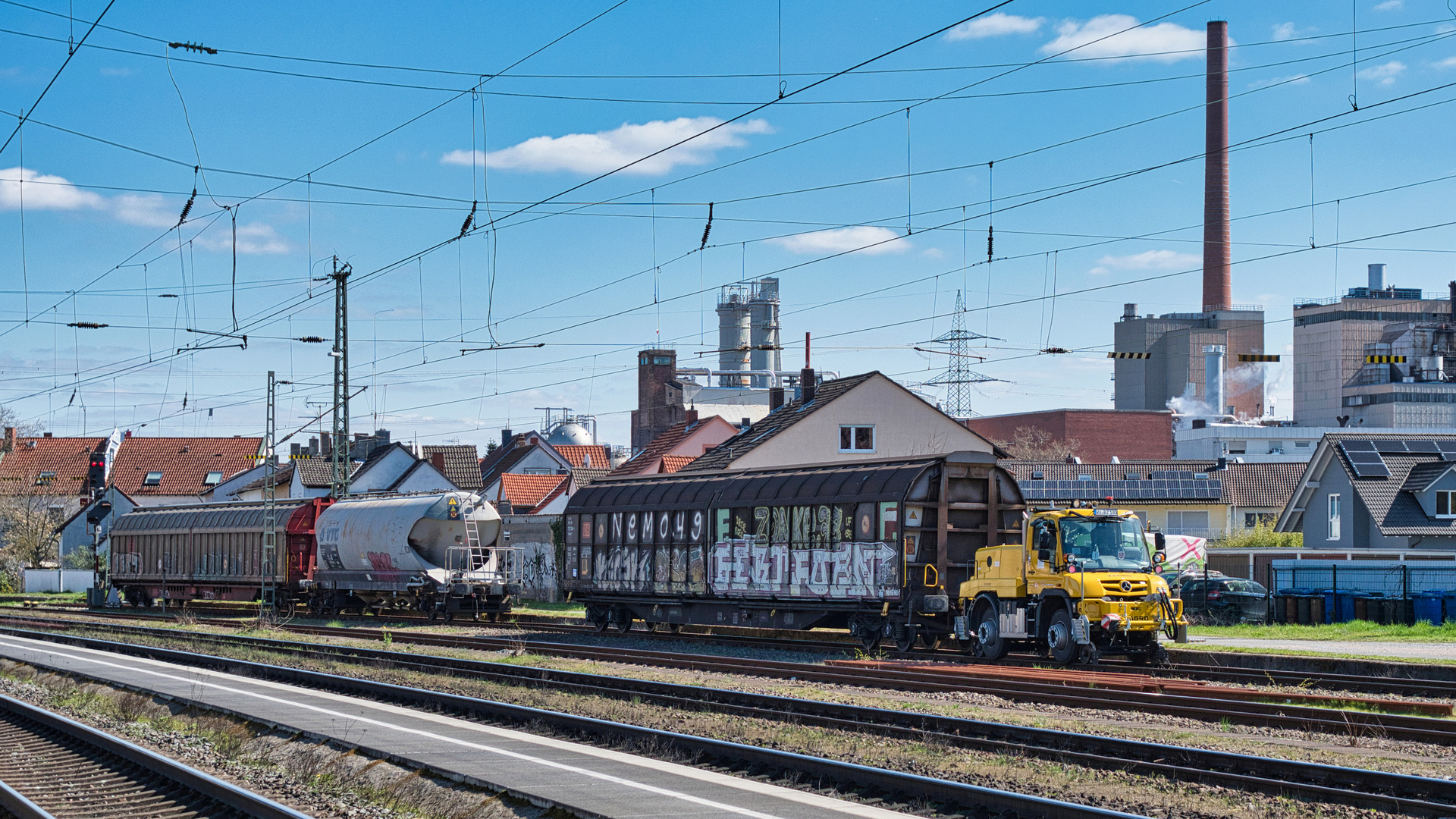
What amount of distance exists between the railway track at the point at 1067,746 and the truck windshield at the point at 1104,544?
271 inches

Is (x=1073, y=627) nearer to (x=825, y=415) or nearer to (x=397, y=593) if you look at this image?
(x=397, y=593)

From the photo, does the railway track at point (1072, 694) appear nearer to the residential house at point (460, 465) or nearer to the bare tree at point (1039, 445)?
the residential house at point (460, 465)

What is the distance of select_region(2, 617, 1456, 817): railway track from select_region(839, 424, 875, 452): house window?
99.4 feet

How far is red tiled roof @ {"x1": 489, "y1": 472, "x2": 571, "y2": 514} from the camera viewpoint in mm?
64875

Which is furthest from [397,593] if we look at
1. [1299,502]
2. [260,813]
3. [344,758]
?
[1299,502]

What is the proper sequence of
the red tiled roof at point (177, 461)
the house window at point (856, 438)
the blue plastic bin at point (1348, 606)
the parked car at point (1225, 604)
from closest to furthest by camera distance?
1. the blue plastic bin at point (1348, 606)
2. the parked car at point (1225, 604)
3. the house window at point (856, 438)
4. the red tiled roof at point (177, 461)

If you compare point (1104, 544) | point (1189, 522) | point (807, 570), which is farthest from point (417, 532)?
point (1189, 522)

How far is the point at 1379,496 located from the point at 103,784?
46413 millimetres

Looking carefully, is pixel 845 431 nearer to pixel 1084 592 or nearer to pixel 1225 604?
pixel 1225 604

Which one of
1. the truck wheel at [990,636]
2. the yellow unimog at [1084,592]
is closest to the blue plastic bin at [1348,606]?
the yellow unimog at [1084,592]

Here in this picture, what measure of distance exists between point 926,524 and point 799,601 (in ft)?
12.3

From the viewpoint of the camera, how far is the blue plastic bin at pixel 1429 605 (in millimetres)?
31984

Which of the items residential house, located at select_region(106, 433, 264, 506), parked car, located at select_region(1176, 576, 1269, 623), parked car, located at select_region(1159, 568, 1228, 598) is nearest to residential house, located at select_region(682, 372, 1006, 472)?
parked car, located at select_region(1159, 568, 1228, 598)

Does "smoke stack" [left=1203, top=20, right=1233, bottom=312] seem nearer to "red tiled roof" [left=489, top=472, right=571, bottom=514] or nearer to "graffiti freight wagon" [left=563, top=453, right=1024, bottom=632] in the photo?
"red tiled roof" [left=489, top=472, right=571, bottom=514]
